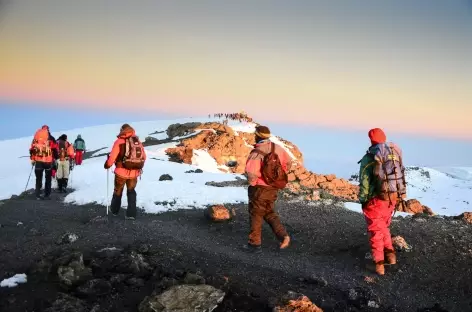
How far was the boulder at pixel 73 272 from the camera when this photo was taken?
592cm

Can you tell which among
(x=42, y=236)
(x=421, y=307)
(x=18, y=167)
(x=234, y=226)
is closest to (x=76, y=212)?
(x=42, y=236)

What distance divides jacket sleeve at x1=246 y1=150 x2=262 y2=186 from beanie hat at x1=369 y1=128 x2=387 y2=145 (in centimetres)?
215

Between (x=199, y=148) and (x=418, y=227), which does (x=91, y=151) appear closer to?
(x=199, y=148)

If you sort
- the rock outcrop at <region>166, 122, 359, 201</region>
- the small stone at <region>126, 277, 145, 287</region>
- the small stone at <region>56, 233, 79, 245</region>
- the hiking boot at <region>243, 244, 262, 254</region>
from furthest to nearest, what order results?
the rock outcrop at <region>166, 122, 359, 201</region> < the hiking boot at <region>243, 244, 262, 254</region> < the small stone at <region>56, 233, 79, 245</region> < the small stone at <region>126, 277, 145, 287</region>

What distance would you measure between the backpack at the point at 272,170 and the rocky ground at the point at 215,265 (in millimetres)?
1565

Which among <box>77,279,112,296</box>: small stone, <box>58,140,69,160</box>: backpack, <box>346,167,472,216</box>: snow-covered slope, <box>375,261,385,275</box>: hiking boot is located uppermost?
<box>58,140,69,160</box>: backpack

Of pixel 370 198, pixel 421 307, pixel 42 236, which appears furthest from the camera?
pixel 42 236

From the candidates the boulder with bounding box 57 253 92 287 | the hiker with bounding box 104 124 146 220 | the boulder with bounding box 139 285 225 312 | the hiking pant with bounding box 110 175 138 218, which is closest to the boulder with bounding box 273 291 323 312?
the boulder with bounding box 139 285 225 312

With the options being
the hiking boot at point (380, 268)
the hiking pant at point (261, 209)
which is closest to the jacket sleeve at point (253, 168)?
the hiking pant at point (261, 209)

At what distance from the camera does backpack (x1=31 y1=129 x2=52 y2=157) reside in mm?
13641

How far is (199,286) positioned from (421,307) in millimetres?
3494

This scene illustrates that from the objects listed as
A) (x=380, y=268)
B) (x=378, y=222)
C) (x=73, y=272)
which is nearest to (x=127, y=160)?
(x=73, y=272)

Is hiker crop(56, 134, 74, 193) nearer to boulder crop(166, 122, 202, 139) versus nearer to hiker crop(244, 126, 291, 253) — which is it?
hiker crop(244, 126, 291, 253)

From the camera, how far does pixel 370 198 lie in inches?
296
